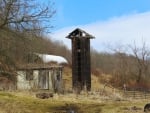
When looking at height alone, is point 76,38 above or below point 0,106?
above

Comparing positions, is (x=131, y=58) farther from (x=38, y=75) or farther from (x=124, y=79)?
(x=38, y=75)

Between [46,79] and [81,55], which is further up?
[81,55]

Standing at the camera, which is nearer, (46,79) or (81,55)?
(81,55)

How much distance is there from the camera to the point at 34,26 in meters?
28.7

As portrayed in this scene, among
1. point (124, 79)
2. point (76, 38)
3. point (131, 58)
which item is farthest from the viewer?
point (131, 58)

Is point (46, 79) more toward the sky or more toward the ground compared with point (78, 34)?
more toward the ground

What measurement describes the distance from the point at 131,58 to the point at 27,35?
74.5 metres

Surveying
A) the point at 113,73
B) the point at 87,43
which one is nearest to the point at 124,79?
the point at 113,73

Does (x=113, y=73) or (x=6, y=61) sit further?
(x=113, y=73)

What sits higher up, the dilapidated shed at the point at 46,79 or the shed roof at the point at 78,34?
the shed roof at the point at 78,34

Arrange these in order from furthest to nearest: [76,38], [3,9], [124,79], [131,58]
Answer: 1. [131,58]
2. [124,79]
3. [76,38]
4. [3,9]

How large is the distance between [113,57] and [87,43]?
45245mm

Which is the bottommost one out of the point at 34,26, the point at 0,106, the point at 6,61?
the point at 0,106

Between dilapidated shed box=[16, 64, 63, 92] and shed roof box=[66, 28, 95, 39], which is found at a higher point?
shed roof box=[66, 28, 95, 39]
